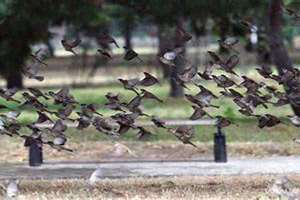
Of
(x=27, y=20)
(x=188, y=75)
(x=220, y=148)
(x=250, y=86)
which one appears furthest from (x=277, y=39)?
(x=188, y=75)

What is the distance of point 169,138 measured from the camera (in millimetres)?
11664

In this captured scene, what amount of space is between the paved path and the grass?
1.27 feet

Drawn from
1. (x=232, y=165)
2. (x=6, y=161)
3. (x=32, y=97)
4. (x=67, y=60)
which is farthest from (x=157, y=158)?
(x=67, y=60)

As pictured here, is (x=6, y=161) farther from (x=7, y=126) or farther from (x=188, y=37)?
(x=188, y=37)

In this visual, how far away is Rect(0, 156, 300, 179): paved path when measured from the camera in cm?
840

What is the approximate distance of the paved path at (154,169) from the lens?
8.40 m

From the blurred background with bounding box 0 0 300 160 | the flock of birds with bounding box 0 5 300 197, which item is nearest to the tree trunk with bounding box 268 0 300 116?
the blurred background with bounding box 0 0 300 160

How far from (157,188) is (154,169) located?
122cm

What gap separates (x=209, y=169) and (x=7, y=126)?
252 cm

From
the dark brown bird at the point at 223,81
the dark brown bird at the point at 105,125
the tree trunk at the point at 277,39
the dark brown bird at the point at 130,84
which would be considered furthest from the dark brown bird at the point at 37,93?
the tree trunk at the point at 277,39

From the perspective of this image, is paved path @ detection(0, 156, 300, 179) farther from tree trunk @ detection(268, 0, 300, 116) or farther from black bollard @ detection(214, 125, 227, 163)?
tree trunk @ detection(268, 0, 300, 116)

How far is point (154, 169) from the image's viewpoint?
8711 mm

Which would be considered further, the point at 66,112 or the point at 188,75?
the point at 66,112

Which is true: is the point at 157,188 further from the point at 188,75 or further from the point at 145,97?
the point at 188,75
